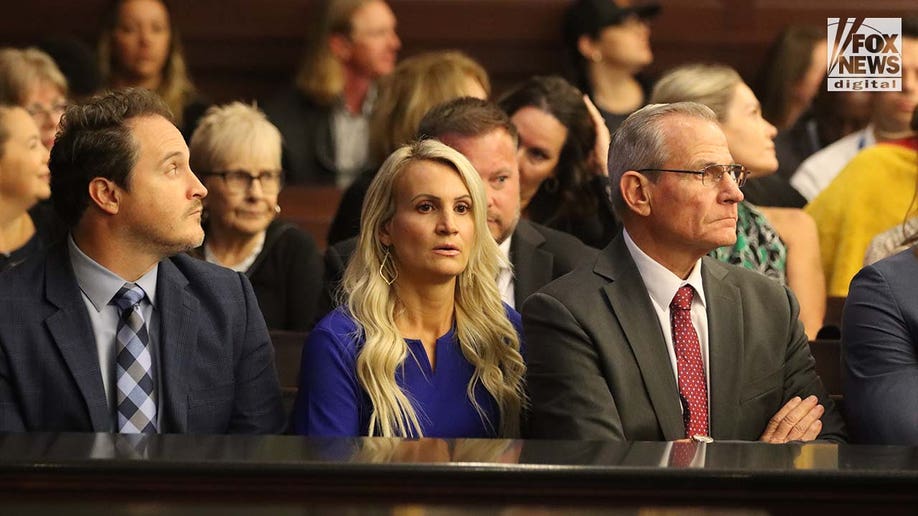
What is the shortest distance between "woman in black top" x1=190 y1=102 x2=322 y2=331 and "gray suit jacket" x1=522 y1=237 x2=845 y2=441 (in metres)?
1.22

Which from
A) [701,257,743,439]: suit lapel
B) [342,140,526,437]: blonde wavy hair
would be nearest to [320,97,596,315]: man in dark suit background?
[342,140,526,437]: blonde wavy hair

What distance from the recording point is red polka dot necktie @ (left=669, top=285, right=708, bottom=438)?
2490 mm

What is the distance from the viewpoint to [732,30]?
5.65m

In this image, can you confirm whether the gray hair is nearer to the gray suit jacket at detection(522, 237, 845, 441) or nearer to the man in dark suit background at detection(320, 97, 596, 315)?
the gray suit jacket at detection(522, 237, 845, 441)

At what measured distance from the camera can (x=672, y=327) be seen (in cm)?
254

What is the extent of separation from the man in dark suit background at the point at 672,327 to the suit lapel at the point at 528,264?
50cm

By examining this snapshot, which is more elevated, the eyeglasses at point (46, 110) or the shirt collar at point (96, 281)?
the eyeglasses at point (46, 110)

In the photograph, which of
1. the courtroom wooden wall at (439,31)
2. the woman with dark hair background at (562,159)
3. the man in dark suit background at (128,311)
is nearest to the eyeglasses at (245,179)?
the woman with dark hair background at (562,159)

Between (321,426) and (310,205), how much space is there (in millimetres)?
2159

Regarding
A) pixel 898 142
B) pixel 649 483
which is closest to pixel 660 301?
pixel 649 483

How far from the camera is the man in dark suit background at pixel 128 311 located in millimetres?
2385

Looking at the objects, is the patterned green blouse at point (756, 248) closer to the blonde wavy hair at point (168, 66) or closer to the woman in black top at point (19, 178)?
the woman in black top at point (19, 178)

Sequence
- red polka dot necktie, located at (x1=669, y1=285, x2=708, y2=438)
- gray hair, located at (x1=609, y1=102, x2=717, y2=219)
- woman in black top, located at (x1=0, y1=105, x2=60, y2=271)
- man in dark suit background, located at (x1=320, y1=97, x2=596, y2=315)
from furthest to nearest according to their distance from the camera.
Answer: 1. woman in black top, located at (x1=0, y1=105, x2=60, y2=271)
2. man in dark suit background, located at (x1=320, y1=97, x2=596, y2=315)
3. gray hair, located at (x1=609, y1=102, x2=717, y2=219)
4. red polka dot necktie, located at (x1=669, y1=285, x2=708, y2=438)

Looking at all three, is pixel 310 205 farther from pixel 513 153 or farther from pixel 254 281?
pixel 513 153
